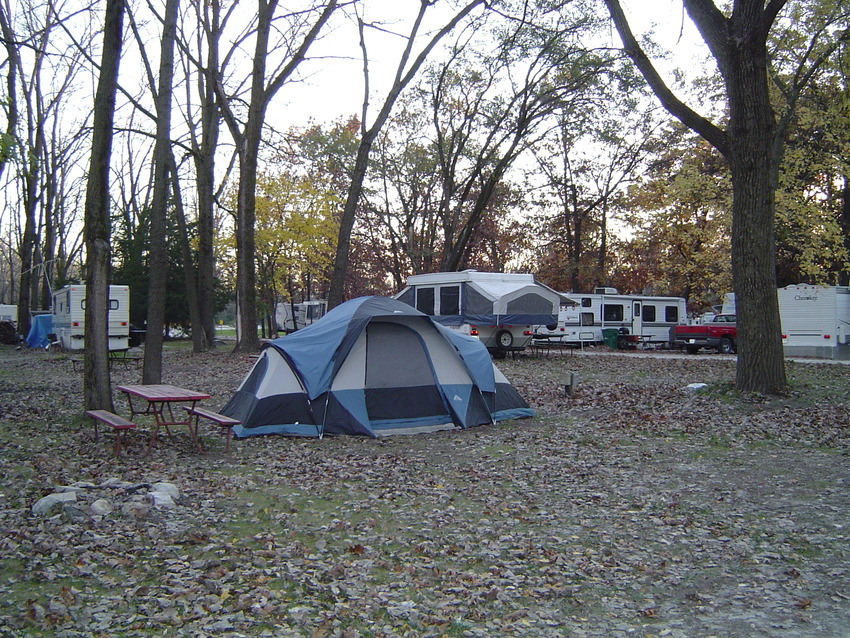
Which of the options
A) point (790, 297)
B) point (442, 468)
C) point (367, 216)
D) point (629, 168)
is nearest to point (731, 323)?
point (790, 297)

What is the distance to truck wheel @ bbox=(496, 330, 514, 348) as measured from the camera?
21.8m

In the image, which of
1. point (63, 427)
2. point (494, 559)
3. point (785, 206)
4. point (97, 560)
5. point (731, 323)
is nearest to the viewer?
point (97, 560)

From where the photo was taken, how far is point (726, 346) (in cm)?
2647

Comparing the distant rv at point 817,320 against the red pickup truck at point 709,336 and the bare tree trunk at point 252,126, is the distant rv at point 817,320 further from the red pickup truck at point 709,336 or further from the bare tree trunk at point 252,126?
the bare tree trunk at point 252,126

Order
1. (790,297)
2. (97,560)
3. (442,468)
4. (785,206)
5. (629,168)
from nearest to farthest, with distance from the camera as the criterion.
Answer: (97,560) → (442,468) → (785,206) → (790,297) → (629,168)

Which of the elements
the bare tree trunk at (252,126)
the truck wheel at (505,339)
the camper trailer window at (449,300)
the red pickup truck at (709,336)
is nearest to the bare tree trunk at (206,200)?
the bare tree trunk at (252,126)

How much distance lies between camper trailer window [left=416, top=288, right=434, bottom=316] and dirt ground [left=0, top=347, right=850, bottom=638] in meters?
12.7

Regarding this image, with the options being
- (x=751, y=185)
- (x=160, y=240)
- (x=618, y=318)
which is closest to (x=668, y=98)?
(x=751, y=185)

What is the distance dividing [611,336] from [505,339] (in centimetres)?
923

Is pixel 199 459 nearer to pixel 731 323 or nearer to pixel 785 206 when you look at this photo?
pixel 785 206

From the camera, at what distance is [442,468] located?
320 inches

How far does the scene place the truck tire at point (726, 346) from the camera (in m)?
26.2

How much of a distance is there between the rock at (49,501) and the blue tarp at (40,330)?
24.6 metres

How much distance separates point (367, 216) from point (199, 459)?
2929 cm
